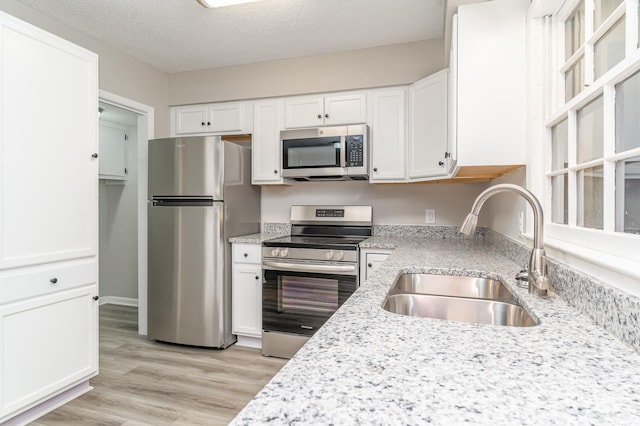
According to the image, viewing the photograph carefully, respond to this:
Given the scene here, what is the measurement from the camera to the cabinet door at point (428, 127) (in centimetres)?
253

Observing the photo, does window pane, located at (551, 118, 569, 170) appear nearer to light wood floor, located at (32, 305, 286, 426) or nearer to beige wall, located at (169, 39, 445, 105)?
beige wall, located at (169, 39, 445, 105)

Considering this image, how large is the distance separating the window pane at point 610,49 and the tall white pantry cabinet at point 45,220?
7.94 feet

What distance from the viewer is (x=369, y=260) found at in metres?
2.63

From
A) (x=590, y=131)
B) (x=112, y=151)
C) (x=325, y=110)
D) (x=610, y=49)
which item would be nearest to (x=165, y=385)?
(x=325, y=110)

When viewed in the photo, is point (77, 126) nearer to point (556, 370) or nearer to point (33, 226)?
point (33, 226)

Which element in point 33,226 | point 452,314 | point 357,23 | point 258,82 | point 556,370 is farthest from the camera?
point 258,82

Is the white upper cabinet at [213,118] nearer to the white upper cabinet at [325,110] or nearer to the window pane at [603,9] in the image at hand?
the white upper cabinet at [325,110]

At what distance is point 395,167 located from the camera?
2902mm

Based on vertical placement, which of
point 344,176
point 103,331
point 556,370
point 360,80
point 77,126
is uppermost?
point 360,80

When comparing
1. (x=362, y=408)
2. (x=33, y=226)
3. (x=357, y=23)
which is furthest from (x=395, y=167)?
(x=362, y=408)

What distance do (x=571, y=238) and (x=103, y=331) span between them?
12.4 feet

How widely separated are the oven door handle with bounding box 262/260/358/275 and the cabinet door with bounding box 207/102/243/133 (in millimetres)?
1360

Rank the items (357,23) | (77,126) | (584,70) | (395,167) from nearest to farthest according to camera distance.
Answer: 1. (584,70)
2. (77,126)
3. (357,23)
4. (395,167)

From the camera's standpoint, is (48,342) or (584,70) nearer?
(584,70)
